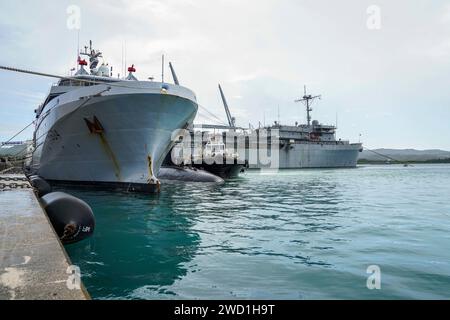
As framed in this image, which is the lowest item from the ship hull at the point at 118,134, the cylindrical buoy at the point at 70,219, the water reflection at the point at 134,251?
the water reflection at the point at 134,251

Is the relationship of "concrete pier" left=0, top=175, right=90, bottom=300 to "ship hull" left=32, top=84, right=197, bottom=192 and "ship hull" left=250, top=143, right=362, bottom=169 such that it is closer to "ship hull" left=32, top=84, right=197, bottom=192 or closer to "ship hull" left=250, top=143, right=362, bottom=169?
"ship hull" left=32, top=84, right=197, bottom=192

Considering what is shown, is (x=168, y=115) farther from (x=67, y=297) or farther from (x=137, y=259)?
(x=67, y=297)

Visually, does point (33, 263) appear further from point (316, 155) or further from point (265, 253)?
point (316, 155)

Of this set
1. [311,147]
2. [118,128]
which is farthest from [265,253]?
[311,147]

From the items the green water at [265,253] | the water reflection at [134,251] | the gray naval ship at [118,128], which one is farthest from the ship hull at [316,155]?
the water reflection at [134,251]

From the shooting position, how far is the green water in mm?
6445

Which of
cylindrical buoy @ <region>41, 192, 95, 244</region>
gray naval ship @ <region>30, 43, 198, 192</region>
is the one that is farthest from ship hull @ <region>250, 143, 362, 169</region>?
cylindrical buoy @ <region>41, 192, 95, 244</region>

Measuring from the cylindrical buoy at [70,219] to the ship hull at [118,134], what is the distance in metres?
11.6

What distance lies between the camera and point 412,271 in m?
7.46

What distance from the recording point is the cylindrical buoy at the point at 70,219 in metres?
9.52

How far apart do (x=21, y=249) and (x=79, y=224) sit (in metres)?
3.79

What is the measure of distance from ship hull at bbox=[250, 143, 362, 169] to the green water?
2681 inches

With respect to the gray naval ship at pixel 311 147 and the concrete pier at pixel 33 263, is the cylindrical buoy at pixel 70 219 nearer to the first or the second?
the concrete pier at pixel 33 263

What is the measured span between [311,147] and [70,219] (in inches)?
3191
